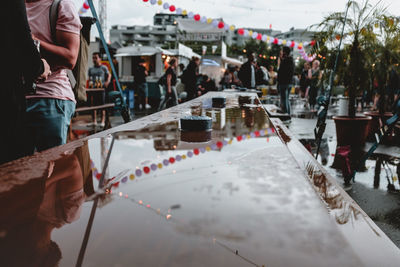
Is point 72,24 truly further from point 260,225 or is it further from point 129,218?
point 260,225

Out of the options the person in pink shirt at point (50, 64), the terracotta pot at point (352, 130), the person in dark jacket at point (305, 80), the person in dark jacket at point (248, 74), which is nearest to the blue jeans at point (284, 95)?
the person in dark jacket at point (248, 74)

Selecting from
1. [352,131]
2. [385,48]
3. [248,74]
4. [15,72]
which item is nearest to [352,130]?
[352,131]

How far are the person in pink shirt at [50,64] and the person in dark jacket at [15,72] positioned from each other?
26 centimetres

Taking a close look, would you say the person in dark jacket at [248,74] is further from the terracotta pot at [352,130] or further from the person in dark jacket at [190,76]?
the terracotta pot at [352,130]

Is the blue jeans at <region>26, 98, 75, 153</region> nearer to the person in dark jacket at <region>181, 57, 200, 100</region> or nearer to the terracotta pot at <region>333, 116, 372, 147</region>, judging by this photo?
the terracotta pot at <region>333, 116, 372, 147</region>

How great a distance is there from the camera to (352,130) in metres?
4.90

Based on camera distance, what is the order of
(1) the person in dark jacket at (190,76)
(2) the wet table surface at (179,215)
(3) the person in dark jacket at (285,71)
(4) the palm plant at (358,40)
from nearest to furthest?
1. (2) the wet table surface at (179,215)
2. (4) the palm plant at (358,40)
3. (3) the person in dark jacket at (285,71)
4. (1) the person in dark jacket at (190,76)

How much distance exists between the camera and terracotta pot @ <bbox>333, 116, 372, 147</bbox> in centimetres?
489

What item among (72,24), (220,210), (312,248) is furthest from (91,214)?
(72,24)

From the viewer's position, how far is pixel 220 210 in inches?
22.9

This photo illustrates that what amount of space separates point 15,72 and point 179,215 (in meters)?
1.11

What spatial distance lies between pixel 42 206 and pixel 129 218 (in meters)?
0.17

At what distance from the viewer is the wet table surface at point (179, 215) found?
433 millimetres

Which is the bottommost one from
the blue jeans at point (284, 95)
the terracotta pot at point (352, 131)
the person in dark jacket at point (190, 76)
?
the terracotta pot at point (352, 131)
